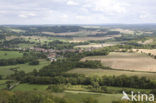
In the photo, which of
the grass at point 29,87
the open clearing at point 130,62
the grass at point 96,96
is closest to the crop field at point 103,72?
the open clearing at point 130,62

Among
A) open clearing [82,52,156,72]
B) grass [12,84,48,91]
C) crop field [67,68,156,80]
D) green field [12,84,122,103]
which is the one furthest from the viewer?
open clearing [82,52,156,72]

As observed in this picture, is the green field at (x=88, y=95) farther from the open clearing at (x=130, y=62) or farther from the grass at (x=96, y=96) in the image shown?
the open clearing at (x=130, y=62)

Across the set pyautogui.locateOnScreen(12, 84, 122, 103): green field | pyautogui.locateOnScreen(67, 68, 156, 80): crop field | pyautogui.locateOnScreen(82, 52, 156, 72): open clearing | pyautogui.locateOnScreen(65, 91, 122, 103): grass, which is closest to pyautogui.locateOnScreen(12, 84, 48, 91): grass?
pyautogui.locateOnScreen(12, 84, 122, 103): green field

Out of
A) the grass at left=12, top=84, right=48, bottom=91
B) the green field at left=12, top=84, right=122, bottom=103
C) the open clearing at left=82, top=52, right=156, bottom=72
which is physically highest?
the open clearing at left=82, top=52, right=156, bottom=72

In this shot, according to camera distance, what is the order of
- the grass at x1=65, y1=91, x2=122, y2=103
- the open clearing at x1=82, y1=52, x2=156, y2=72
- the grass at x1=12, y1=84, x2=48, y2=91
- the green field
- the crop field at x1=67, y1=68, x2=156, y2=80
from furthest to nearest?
the open clearing at x1=82, y1=52, x2=156, y2=72, the crop field at x1=67, y1=68, x2=156, y2=80, the grass at x1=12, y1=84, x2=48, y2=91, the green field, the grass at x1=65, y1=91, x2=122, y2=103

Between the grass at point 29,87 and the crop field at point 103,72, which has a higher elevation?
the crop field at point 103,72

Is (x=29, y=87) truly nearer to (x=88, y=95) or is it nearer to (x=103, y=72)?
(x=88, y=95)

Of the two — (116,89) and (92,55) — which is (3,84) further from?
(92,55)

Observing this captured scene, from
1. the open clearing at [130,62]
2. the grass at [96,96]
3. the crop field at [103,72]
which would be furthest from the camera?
the open clearing at [130,62]

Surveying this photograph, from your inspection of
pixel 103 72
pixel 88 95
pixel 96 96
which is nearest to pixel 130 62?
pixel 103 72

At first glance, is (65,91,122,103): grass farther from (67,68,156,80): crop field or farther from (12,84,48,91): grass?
(67,68,156,80): crop field

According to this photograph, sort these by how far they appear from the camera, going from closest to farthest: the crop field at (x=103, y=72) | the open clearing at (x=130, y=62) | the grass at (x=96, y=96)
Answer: the grass at (x=96, y=96) < the crop field at (x=103, y=72) < the open clearing at (x=130, y=62)
